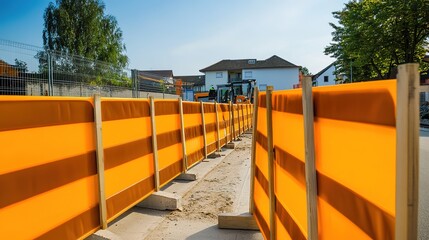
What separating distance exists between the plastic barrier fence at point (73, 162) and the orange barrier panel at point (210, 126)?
3834mm

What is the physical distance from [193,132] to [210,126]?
2.03 metres

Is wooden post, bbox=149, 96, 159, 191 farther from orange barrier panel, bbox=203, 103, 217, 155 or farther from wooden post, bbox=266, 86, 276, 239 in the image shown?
orange barrier panel, bbox=203, 103, 217, 155

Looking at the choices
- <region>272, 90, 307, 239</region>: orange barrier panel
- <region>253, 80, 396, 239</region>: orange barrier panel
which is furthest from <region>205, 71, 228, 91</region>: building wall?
<region>253, 80, 396, 239</region>: orange barrier panel

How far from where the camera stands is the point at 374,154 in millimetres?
1357

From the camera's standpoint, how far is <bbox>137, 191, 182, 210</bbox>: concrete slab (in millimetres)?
5078

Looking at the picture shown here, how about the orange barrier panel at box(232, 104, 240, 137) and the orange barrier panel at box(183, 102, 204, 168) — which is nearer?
the orange barrier panel at box(183, 102, 204, 168)

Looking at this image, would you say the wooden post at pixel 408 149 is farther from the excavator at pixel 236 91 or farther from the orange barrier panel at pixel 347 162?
the excavator at pixel 236 91

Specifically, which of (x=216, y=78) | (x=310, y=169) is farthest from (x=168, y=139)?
(x=216, y=78)

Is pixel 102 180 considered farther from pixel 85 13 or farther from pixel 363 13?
pixel 85 13

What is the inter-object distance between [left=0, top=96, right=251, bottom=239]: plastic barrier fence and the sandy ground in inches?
22.5

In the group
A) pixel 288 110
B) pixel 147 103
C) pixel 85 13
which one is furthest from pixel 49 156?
pixel 85 13

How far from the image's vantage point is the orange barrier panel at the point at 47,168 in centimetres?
256

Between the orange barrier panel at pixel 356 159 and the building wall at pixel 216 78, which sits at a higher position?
the building wall at pixel 216 78

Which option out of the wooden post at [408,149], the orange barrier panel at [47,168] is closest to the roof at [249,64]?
the orange barrier panel at [47,168]
